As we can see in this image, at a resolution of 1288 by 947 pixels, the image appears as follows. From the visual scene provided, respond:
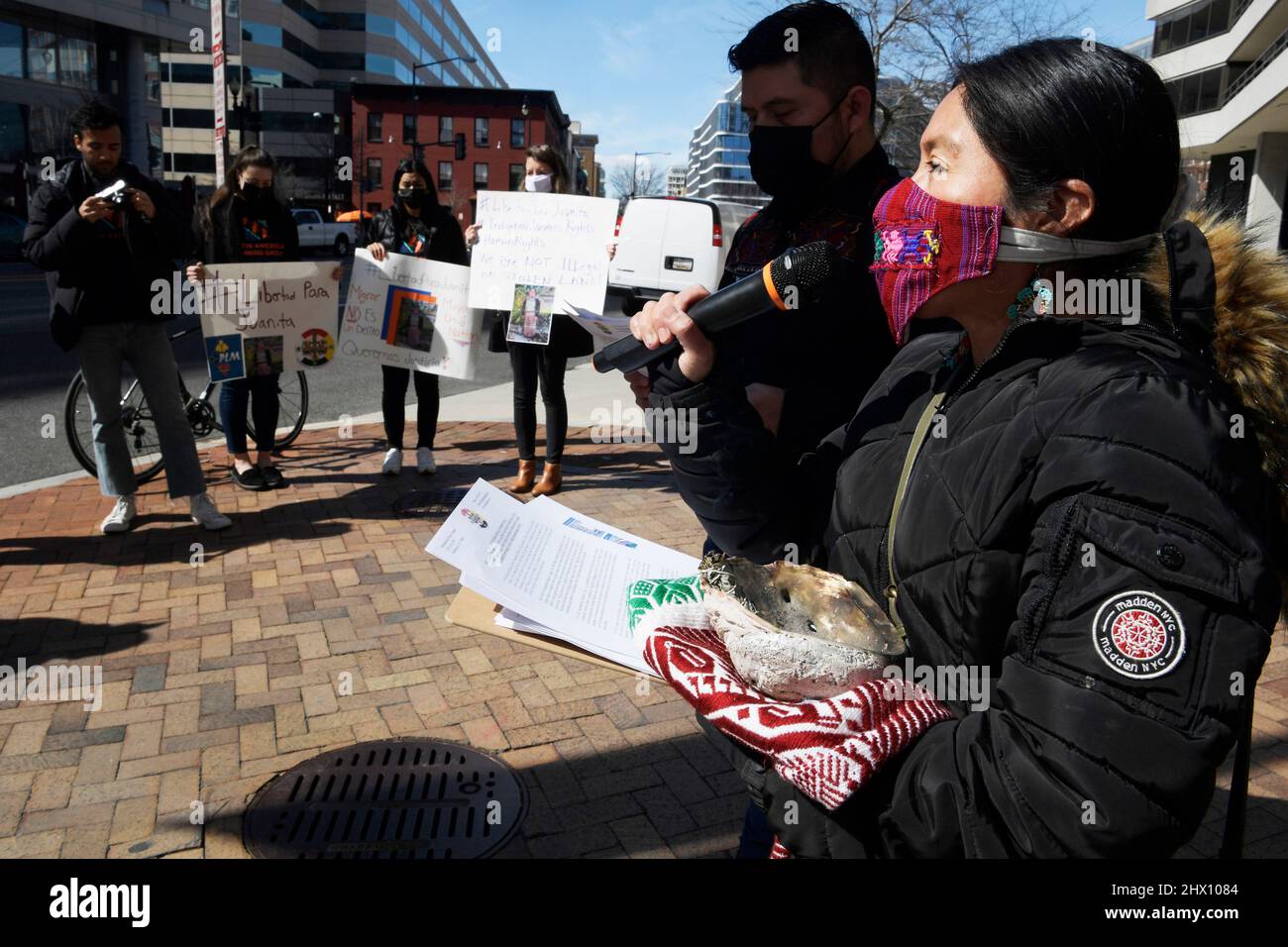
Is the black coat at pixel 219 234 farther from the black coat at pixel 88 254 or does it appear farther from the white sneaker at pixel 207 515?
the white sneaker at pixel 207 515

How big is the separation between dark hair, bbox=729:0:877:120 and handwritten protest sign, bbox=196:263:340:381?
16.0ft

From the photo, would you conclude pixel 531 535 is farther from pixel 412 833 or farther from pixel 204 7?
pixel 204 7

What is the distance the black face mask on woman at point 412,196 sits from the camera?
6.63 m

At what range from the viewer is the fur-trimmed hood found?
1116 millimetres

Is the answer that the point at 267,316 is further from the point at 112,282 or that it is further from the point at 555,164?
the point at 555,164

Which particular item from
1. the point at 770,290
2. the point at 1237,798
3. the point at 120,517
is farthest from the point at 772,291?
the point at 120,517

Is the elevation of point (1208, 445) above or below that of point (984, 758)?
above

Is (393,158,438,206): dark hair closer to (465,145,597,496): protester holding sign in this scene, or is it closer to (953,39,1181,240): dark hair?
(465,145,597,496): protester holding sign

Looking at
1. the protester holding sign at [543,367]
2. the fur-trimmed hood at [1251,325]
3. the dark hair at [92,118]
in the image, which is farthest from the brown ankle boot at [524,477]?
the fur-trimmed hood at [1251,325]

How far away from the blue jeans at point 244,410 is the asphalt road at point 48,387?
4.93 feet

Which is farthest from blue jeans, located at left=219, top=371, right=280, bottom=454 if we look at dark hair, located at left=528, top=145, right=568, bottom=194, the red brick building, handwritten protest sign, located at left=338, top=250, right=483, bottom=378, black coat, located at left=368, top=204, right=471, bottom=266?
the red brick building

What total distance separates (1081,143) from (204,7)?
66.6 meters
